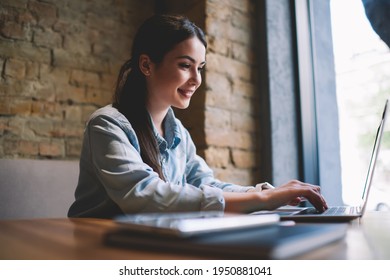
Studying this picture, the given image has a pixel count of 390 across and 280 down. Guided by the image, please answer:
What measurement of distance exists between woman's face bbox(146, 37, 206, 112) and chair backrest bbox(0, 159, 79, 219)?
513mm

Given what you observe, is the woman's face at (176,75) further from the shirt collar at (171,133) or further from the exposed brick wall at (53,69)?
the exposed brick wall at (53,69)

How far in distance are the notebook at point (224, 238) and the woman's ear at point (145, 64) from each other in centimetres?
97

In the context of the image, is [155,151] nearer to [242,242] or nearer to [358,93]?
[242,242]

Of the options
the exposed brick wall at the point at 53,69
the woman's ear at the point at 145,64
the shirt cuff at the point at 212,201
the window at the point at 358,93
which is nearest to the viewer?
the shirt cuff at the point at 212,201

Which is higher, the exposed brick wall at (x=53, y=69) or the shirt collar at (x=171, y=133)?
the exposed brick wall at (x=53, y=69)

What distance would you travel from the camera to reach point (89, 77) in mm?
2018

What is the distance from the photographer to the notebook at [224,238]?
1.05 ft

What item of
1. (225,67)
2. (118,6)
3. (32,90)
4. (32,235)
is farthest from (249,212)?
(118,6)

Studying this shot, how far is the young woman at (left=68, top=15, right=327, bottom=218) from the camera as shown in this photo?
81cm

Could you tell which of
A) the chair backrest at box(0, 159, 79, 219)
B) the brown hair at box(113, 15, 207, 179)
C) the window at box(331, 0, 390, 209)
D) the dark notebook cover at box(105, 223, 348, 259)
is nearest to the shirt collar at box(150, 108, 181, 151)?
the brown hair at box(113, 15, 207, 179)

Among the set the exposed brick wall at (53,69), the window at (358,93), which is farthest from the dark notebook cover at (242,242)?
the window at (358,93)

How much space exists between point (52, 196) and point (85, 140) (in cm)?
50

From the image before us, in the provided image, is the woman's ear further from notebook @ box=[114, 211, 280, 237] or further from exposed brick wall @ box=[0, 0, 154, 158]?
notebook @ box=[114, 211, 280, 237]

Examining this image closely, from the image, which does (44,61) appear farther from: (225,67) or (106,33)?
(225,67)
